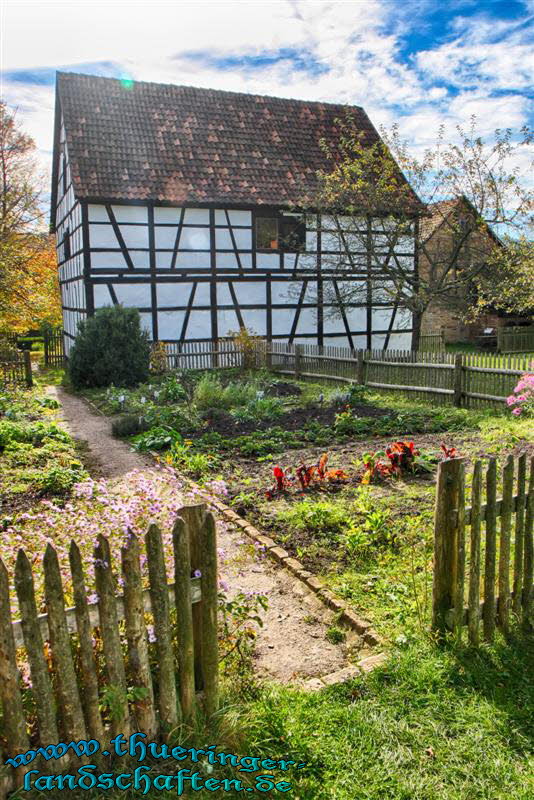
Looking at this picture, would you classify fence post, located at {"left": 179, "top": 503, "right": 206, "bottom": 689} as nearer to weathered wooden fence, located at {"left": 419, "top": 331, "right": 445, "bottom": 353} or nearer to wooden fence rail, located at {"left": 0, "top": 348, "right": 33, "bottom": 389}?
wooden fence rail, located at {"left": 0, "top": 348, "right": 33, "bottom": 389}

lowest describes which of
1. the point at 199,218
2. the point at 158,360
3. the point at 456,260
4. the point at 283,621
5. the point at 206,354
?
the point at 283,621

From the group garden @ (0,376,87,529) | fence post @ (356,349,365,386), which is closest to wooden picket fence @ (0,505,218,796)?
garden @ (0,376,87,529)

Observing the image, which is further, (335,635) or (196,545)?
(335,635)

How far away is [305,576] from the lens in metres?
4.75

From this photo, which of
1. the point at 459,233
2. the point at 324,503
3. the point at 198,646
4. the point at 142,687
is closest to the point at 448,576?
the point at 198,646

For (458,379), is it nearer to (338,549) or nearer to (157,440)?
(157,440)

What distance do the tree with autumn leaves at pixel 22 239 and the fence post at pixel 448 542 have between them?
1650cm

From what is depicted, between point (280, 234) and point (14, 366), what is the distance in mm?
9292

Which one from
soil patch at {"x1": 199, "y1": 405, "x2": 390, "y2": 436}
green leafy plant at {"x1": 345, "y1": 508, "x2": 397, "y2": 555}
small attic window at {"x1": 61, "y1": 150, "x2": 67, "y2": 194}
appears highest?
small attic window at {"x1": 61, "y1": 150, "x2": 67, "y2": 194}

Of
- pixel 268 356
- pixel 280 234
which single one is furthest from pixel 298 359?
pixel 280 234

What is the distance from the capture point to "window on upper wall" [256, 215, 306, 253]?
19.9 meters

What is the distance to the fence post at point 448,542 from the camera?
3.61 m

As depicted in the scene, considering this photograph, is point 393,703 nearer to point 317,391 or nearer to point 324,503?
point 324,503

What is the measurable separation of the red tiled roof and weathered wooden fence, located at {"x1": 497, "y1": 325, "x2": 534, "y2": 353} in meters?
11.9
